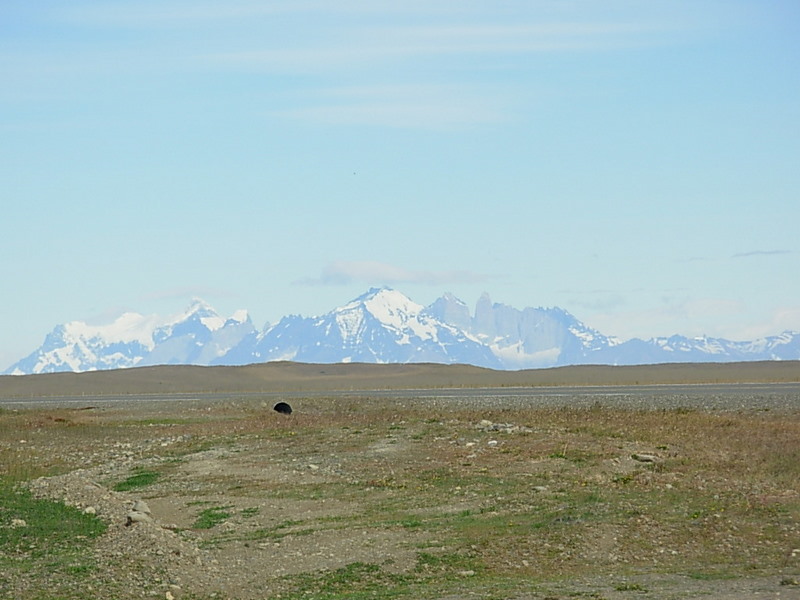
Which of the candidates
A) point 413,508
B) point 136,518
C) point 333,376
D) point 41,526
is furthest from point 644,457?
point 333,376

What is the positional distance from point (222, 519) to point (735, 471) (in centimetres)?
1035

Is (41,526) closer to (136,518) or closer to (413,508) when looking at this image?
(136,518)

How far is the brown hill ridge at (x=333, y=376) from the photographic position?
100750 mm

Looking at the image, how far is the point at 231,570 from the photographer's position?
16.0 meters

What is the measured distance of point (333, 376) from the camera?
430ft

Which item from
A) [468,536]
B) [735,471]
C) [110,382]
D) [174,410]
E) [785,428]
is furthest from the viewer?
[110,382]

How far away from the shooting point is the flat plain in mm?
15031

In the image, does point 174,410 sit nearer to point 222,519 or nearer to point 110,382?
point 222,519

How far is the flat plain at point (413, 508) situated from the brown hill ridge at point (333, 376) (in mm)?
62347

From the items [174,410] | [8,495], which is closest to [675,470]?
[8,495]

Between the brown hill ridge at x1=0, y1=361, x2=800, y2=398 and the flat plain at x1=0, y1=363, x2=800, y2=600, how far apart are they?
205ft

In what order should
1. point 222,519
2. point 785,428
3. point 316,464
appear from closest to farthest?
point 222,519 < point 316,464 < point 785,428

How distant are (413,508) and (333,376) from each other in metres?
111

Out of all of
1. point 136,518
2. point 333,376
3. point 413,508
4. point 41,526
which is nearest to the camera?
point 136,518
